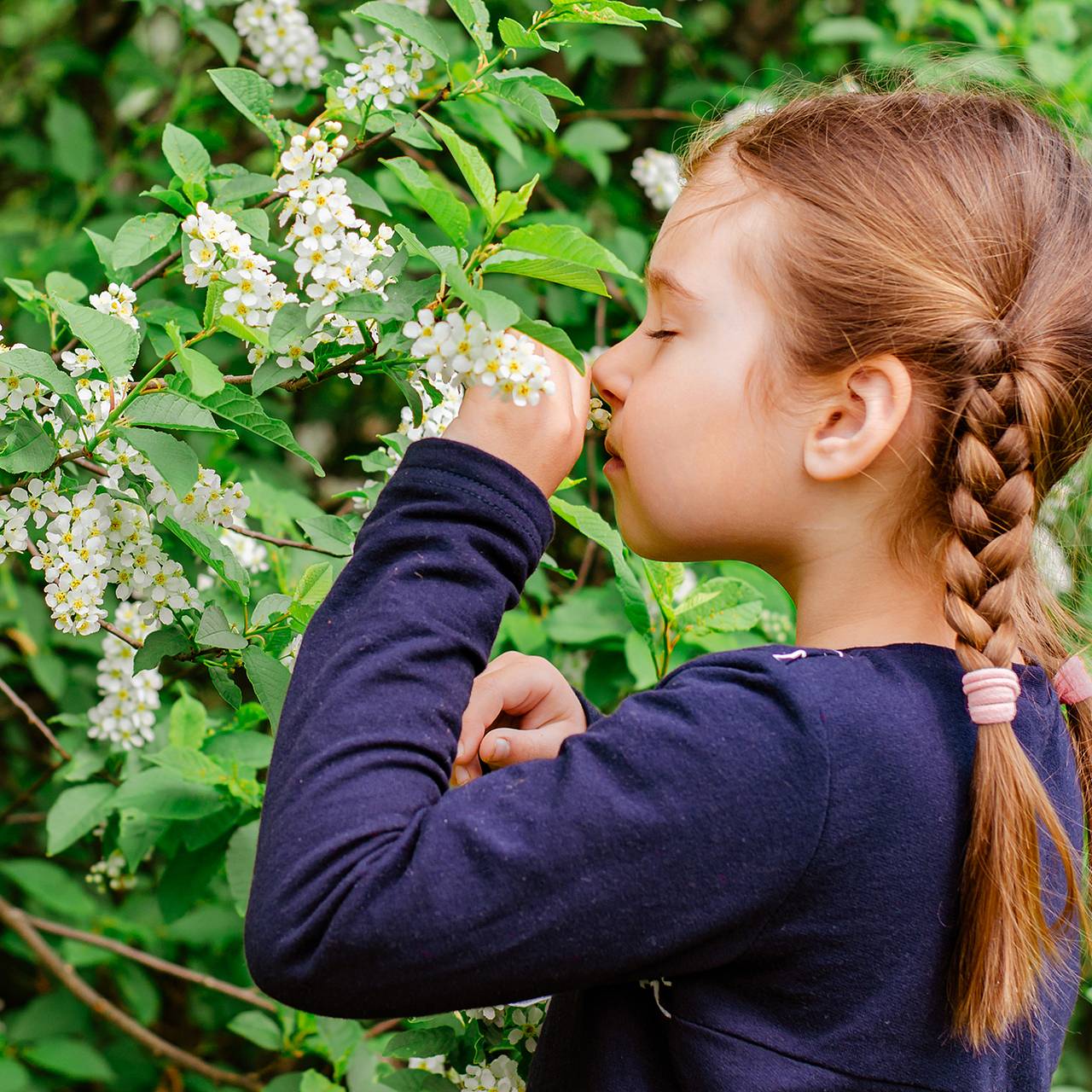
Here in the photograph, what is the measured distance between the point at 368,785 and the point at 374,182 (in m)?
1.35

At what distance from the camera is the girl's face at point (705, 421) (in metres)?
1.01

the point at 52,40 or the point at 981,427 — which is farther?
the point at 52,40

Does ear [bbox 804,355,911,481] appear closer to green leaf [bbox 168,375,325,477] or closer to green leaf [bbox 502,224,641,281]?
green leaf [bbox 502,224,641,281]

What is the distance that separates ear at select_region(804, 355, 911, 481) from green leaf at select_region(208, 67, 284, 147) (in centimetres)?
64

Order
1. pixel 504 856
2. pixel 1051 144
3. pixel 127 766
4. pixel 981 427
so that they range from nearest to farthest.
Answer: pixel 504 856 → pixel 981 427 → pixel 1051 144 → pixel 127 766

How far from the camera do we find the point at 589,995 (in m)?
1.00

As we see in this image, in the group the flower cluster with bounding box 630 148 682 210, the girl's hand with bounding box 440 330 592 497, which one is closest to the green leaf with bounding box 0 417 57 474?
the girl's hand with bounding box 440 330 592 497

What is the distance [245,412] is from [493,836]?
0.43 metres

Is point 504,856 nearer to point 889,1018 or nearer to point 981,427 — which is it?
point 889,1018

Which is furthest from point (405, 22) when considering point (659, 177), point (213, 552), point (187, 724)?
point (659, 177)

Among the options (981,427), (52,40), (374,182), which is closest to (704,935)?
(981,427)

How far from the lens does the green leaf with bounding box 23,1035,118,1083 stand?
212cm

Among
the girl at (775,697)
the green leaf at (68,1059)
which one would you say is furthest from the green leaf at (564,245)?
the green leaf at (68,1059)

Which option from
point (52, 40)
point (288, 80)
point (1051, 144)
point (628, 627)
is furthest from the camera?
point (52, 40)
